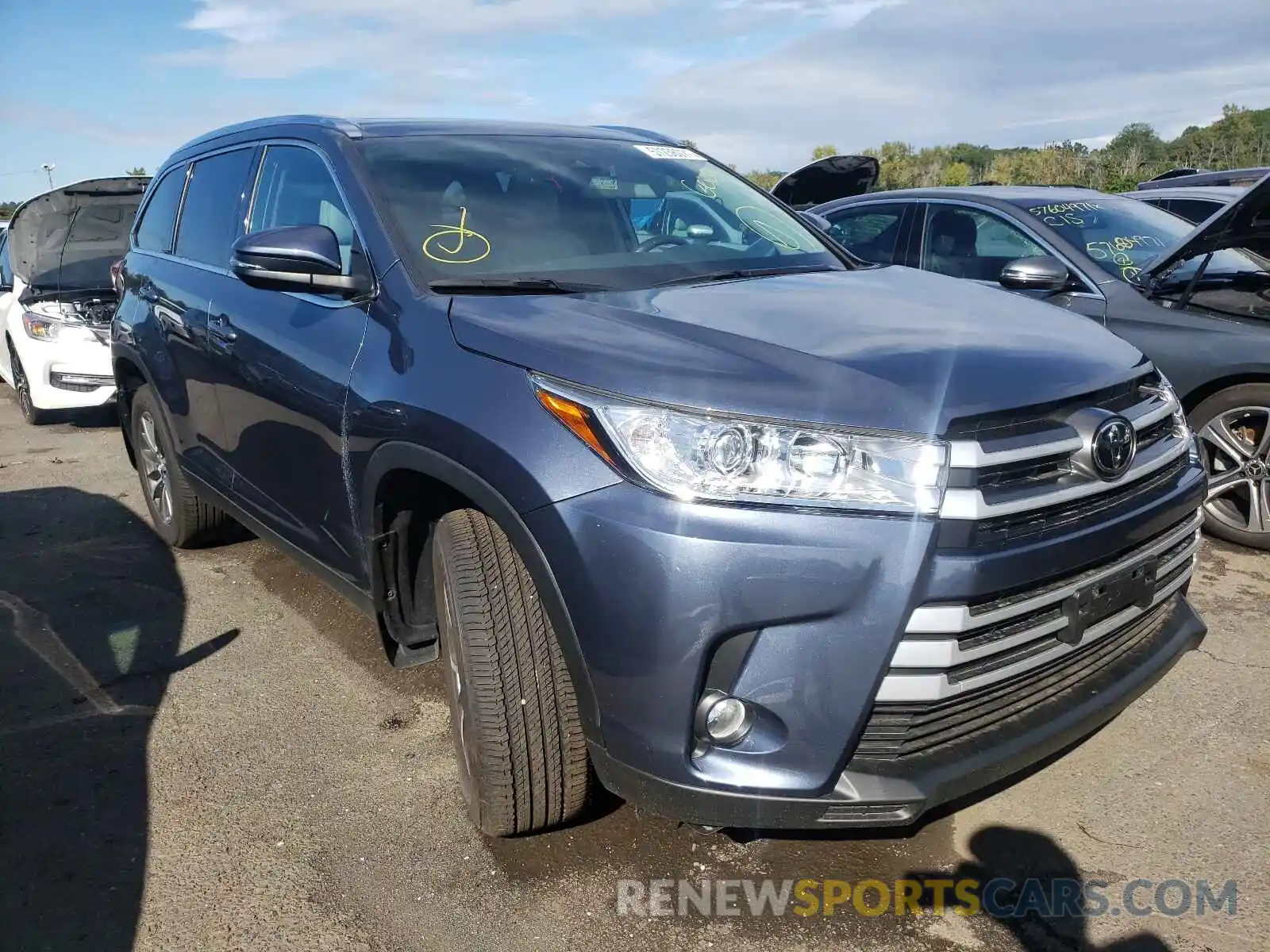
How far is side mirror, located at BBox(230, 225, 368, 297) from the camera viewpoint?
2.69m

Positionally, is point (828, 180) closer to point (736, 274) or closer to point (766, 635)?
point (736, 274)

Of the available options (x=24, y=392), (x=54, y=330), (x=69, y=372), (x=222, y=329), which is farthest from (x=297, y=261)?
(x=24, y=392)

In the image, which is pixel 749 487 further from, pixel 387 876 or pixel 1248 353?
pixel 1248 353

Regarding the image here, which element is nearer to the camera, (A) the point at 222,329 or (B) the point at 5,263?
(A) the point at 222,329

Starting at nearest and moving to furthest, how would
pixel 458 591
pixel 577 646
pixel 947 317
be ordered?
pixel 577 646
pixel 458 591
pixel 947 317

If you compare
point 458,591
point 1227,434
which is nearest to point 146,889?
point 458,591

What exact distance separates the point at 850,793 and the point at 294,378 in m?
1.98

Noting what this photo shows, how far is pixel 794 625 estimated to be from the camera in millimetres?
1905

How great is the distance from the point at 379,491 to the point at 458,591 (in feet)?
1.52

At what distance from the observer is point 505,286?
8.52 feet

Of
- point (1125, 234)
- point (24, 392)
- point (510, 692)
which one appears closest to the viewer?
point (510, 692)

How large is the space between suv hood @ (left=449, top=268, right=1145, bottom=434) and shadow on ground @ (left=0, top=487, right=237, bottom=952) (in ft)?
5.31

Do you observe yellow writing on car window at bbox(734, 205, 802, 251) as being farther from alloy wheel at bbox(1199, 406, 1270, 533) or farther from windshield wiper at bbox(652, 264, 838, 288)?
alloy wheel at bbox(1199, 406, 1270, 533)

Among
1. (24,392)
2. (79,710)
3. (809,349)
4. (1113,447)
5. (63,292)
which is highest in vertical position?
(809,349)
